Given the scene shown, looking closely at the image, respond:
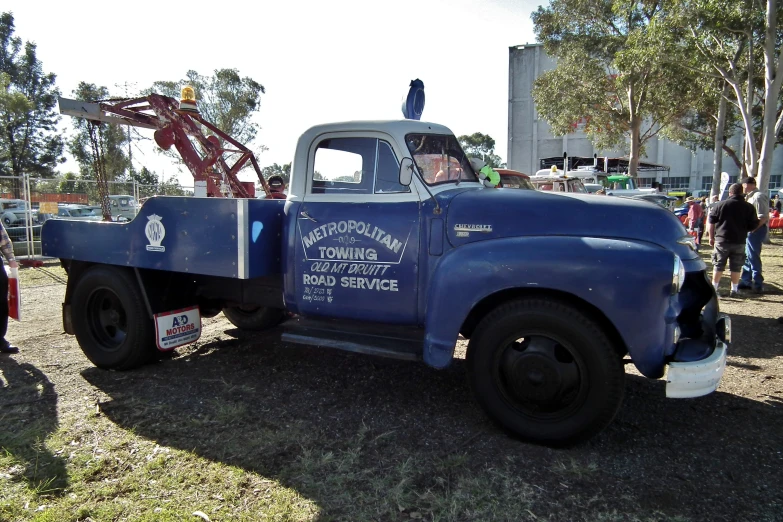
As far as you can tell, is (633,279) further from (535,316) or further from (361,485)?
(361,485)

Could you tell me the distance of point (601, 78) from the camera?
20891mm

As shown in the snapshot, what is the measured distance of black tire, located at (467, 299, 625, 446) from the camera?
2865mm

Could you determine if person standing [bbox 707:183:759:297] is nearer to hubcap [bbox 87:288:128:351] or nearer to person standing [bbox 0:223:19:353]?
hubcap [bbox 87:288:128:351]

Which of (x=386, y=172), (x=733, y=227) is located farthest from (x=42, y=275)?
(x=733, y=227)

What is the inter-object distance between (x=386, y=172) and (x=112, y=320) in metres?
2.98

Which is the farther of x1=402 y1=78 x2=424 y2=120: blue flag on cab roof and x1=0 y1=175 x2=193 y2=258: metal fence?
x1=0 y1=175 x2=193 y2=258: metal fence

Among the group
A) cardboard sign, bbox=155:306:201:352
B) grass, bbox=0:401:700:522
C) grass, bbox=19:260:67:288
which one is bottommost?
grass, bbox=0:401:700:522

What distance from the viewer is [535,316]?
9.72 ft

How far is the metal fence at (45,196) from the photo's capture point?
1291 centimetres

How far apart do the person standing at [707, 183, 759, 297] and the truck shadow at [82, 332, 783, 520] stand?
163 inches

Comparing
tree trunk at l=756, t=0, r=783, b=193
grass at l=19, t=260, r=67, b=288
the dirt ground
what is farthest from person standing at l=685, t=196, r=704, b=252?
grass at l=19, t=260, r=67, b=288

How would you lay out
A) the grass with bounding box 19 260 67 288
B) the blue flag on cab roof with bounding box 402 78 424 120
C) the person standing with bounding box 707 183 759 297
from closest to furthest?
the blue flag on cab roof with bounding box 402 78 424 120, the person standing with bounding box 707 183 759 297, the grass with bounding box 19 260 67 288

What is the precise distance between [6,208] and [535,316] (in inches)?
808

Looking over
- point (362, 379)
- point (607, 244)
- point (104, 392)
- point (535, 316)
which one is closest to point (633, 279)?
point (607, 244)
